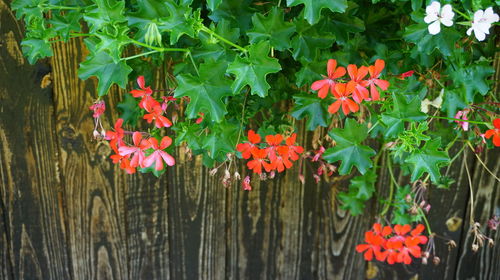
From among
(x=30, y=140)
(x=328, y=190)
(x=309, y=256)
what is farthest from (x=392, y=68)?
(x=30, y=140)

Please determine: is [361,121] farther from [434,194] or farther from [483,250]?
[483,250]

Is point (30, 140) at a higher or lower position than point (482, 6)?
lower

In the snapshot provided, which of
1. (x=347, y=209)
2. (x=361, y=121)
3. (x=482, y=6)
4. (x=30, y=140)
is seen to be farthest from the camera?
(x=347, y=209)

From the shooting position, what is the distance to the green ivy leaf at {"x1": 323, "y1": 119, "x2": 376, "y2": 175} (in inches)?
37.4

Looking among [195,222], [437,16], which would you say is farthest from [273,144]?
[195,222]

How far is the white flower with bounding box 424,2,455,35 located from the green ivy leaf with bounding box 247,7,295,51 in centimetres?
23

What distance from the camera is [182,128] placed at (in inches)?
40.7

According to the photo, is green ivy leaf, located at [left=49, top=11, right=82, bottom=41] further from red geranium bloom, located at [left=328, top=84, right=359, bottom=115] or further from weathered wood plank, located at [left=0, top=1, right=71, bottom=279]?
red geranium bloom, located at [left=328, top=84, right=359, bottom=115]

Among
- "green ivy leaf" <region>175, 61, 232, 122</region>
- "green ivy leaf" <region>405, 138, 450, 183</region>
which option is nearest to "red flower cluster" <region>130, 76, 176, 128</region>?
Answer: "green ivy leaf" <region>175, 61, 232, 122</region>

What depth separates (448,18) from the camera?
857 millimetres

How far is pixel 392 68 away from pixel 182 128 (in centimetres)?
45

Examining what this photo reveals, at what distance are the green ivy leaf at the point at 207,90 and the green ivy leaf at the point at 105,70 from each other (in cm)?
11

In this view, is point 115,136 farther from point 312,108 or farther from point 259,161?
point 312,108

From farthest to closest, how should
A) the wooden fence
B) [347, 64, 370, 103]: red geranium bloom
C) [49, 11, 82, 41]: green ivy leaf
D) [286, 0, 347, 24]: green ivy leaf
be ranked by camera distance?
the wooden fence → [49, 11, 82, 41]: green ivy leaf → [347, 64, 370, 103]: red geranium bloom → [286, 0, 347, 24]: green ivy leaf
